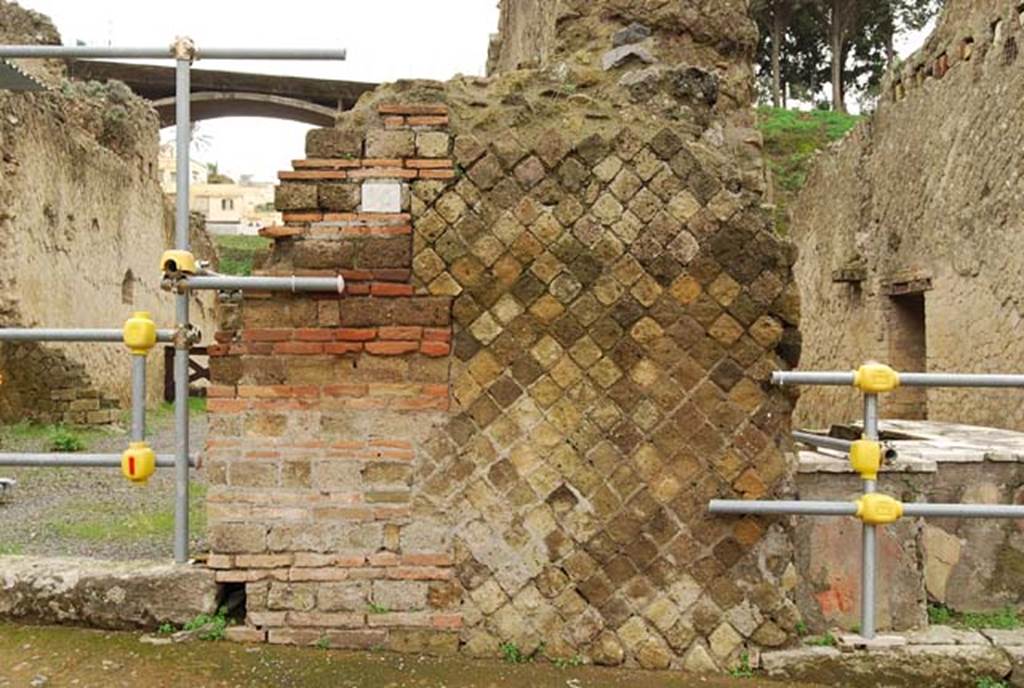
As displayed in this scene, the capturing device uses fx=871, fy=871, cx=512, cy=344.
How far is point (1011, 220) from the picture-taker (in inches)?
283

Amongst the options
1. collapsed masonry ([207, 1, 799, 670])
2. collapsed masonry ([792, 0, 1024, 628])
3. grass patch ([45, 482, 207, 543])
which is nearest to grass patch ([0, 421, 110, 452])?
grass patch ([45, 482, 207, 543])

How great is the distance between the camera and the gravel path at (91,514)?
18.0 ft

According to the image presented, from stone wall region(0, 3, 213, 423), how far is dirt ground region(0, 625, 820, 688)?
9258 mm

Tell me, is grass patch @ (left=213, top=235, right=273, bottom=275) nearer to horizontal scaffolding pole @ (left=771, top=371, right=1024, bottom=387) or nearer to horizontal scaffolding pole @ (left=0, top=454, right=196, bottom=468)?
horizontal scaffolding pole @ (left=0, top=454, right=196, bottom=468)

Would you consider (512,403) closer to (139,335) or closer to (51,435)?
(139,335)

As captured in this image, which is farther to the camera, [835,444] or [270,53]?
[835,444]

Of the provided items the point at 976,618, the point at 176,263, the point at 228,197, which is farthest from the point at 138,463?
the point at 228,197

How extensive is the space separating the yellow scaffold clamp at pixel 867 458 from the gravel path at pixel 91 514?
3.32 metres

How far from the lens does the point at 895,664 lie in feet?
12.1

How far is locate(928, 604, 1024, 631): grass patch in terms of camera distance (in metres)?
4.01

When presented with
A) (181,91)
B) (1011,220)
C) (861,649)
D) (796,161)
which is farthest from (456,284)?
(796,161)

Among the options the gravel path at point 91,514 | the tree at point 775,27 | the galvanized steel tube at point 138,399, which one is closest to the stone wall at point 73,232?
the gravel path at point 91,514

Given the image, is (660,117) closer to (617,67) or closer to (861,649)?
(617,67)

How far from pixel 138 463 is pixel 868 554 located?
308 centimetres
